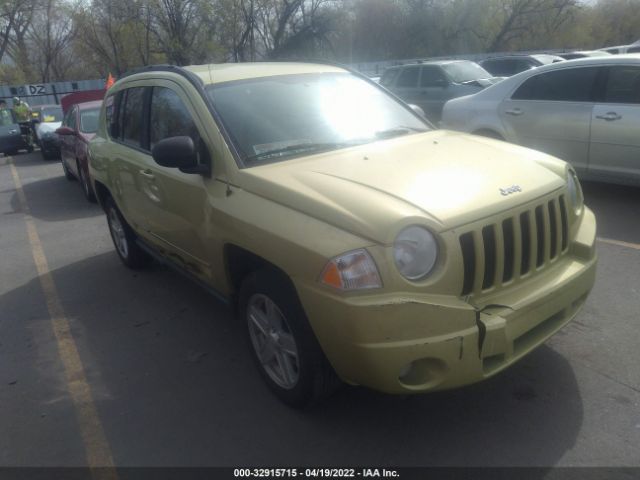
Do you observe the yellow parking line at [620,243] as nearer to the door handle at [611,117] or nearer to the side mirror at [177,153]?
the door handle at [611,117]

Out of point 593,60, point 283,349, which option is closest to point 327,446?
point 283,349

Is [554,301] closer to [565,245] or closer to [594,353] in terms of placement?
[565,245]

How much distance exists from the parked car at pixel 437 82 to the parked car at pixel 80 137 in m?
7.35

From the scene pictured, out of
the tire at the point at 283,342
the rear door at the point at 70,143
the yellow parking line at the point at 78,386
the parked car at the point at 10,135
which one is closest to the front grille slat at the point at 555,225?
the tire at the point at 283,342

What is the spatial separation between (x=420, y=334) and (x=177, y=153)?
5.82ft

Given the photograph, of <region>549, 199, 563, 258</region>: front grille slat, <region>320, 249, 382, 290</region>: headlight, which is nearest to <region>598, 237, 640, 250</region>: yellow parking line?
<region>549, 199, 563, 258</region>: front grille slat

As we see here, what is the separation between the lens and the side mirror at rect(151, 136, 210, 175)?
333 centimetres

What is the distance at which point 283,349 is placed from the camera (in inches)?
124

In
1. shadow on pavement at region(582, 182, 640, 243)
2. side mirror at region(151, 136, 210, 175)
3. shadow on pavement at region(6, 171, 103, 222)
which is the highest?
side mirror at region(151, 136, 210, 175)

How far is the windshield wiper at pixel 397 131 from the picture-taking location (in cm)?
387

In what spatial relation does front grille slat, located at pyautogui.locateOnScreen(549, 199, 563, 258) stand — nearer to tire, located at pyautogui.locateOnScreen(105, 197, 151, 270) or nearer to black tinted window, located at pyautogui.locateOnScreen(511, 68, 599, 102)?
tire, located at pyautogui.locateOnScreen(105, 197, 151, 270)

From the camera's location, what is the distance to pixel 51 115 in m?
17.9

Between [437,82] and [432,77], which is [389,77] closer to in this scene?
[432,77]

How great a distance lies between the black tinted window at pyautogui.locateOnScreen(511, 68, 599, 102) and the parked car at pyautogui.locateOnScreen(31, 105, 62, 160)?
1187 cm
